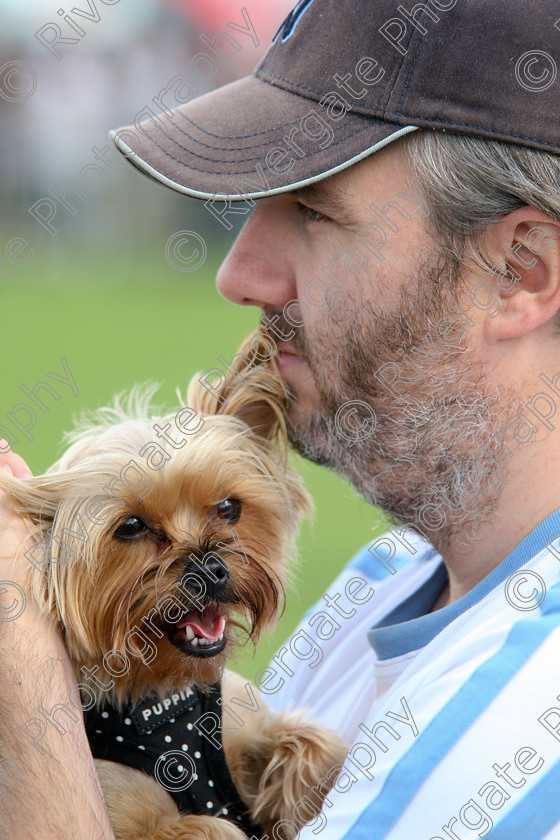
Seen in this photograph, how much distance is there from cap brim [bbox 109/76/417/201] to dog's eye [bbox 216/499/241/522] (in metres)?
0.78

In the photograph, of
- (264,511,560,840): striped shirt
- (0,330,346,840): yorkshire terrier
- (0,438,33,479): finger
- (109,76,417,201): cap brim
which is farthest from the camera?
(0,438,33,479): finger

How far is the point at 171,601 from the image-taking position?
6.82 ft

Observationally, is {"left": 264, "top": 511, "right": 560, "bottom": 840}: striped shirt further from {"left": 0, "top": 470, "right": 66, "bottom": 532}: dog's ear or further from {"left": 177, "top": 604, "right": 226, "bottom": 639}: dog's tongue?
{"left": 0, "top": 470, "right": 66, "bottom": 532}: dog's ear

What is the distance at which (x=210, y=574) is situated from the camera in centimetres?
207

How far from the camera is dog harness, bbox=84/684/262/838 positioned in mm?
2039

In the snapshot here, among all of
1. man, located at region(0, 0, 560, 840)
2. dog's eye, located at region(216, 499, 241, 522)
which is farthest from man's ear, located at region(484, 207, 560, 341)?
dog's eye, located at region(216, 499, 241, 522)

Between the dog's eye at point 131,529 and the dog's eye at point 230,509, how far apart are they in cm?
21

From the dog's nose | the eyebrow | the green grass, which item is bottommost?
the green grass

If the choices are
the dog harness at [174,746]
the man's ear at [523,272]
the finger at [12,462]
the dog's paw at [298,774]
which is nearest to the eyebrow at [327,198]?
the man's ear at [523,272]

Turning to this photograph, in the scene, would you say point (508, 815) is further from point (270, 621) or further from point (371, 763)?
point (270, 621)

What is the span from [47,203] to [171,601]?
18.5m

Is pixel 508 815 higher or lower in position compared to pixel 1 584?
higher

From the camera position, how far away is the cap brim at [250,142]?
190cm

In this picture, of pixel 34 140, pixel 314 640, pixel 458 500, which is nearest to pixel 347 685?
pixel 314 640
